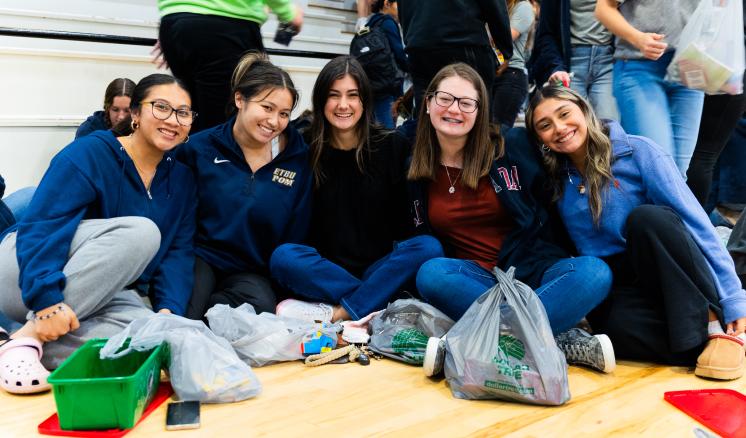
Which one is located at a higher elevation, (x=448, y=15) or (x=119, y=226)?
(x=448, y=15)

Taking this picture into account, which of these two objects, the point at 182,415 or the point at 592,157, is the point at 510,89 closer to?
the point at 592,157

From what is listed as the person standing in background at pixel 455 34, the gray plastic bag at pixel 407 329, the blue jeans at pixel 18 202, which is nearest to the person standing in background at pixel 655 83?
the person standing in background at pixel 455 34

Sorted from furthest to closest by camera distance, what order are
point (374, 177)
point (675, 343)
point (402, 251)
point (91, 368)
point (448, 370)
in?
1. point (374, 177)
2. point (402, 251)
3. point (675, 343)
4. point (448, 370)
5. point (91, 368)

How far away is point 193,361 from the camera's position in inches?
65.0

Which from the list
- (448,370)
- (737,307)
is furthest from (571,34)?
(448,370)

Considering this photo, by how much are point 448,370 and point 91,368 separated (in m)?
0.87

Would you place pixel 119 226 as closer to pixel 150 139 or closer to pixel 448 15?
pixel 150 139

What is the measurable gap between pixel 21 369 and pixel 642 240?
1658 millimetres

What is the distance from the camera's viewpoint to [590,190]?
6.79 ft

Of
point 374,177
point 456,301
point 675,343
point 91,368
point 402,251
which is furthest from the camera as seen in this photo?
point 374,177

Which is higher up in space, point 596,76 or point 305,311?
point 596,76

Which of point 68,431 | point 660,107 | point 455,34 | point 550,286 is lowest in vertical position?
point 68,431

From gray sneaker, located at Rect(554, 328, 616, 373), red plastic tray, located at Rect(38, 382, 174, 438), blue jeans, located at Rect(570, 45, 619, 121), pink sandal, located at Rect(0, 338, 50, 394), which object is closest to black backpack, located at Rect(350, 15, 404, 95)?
blue jeans, located at Rect(570, 45, 619, 121)

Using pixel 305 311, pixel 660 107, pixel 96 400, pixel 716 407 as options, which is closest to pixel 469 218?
pixel 305 311
